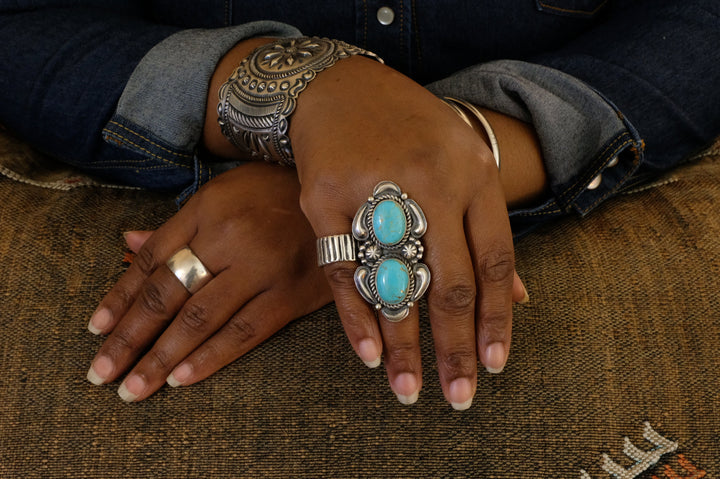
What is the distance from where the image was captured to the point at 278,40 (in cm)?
71

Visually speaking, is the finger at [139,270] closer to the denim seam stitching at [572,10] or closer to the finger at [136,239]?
the finger at [136,239]

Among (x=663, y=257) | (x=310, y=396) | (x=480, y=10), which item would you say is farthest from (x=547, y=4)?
(x=310, y=396)

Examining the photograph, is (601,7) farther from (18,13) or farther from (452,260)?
(18,13)

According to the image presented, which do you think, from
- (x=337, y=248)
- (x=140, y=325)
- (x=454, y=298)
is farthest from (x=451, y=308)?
(x=140, y=325)

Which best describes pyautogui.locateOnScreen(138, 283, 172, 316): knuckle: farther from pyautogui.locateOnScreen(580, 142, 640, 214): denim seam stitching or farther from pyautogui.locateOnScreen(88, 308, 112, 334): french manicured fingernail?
pyautogui.locateOnScreen(580, 142, 640, 214): denim seam stitching

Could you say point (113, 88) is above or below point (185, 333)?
above

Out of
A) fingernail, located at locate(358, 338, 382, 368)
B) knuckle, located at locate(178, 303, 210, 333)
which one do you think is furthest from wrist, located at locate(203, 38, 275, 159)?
fingernail, located at locate(358, 338, 382, 368)

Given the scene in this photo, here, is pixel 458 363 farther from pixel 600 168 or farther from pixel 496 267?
pixel 600 168

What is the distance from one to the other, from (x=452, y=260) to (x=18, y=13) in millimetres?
767

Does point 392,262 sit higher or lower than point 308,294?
higher

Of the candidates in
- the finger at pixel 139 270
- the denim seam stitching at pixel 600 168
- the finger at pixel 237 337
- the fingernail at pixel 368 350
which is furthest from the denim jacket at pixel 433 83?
the fingernail at pixel 368 350

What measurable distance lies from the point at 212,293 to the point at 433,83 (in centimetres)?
45

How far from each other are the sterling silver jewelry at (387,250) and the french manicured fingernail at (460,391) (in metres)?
0.08

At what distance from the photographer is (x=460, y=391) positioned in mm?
508
